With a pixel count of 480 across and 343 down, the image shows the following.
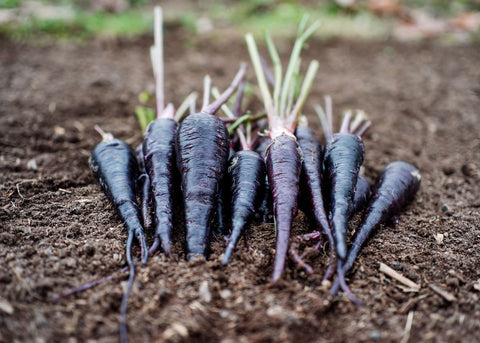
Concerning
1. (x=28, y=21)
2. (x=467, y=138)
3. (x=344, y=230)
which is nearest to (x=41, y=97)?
(x=28, y=21)

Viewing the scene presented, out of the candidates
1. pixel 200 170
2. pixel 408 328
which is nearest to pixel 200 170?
pixel 200 170

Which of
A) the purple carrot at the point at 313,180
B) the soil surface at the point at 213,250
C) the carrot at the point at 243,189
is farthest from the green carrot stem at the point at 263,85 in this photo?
the soil surface at the point at 213,250

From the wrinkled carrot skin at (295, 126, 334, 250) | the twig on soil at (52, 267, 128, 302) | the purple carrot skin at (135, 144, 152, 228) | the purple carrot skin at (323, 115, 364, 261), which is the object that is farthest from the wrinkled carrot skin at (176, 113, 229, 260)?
the purple carrot skin at (323, 115, 364, 261)

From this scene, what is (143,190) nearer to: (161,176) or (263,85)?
(161,176)

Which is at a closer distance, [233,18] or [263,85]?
[263,85]

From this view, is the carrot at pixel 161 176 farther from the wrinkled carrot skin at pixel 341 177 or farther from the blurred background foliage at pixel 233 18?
the blurred background foliage at pixel 233 18

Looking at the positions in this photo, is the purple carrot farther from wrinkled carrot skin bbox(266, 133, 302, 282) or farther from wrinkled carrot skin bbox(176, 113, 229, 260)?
wrinkled carrot skin bbox(176, 113, 229, 260)

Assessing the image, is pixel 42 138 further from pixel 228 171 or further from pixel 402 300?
pixel 402 300
